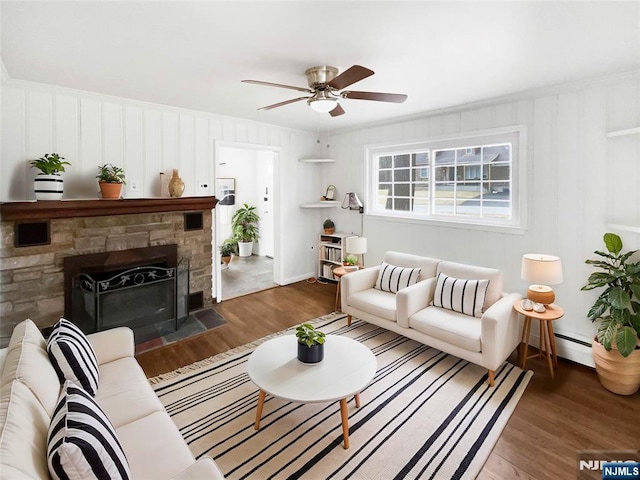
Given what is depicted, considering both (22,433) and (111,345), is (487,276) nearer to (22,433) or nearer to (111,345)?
(111,345)

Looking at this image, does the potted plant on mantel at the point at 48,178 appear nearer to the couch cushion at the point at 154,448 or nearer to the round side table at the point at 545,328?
the couch cushion at the point at 154,448

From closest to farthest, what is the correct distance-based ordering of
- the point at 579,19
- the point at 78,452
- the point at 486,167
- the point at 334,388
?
the point at 78,452 < the point at 579,19 < the point at 334,388 < the point at 486,167

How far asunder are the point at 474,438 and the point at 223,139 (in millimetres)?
4240

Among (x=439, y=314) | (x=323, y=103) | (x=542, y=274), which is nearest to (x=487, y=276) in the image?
(x=542, y=274)

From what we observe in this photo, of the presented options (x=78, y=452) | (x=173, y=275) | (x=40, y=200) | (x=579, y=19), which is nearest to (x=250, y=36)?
(x=579, y=19)

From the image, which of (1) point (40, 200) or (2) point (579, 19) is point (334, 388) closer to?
(2) point (579, 19)

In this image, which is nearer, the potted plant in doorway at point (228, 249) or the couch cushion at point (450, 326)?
the couch cushion at point (450, 326)

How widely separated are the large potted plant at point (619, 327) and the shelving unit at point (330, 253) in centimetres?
322

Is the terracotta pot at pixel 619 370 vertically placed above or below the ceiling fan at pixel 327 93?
below

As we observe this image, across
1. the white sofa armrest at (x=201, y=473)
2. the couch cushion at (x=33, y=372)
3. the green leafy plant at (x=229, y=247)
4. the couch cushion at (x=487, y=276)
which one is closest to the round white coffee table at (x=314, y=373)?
the white sofa armrest at (x=201, y=473)

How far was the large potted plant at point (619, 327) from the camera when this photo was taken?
2490 mm

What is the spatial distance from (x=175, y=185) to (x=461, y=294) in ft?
11.1

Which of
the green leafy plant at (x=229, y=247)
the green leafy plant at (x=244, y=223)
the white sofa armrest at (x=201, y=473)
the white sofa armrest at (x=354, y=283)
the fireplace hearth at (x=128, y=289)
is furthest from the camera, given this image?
the green leafy plant at (x=244, y=223)

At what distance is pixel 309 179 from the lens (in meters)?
5.70
